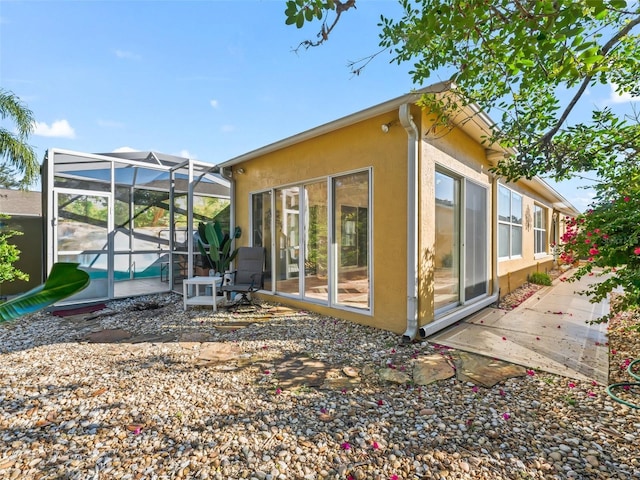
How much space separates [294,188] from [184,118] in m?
5.96

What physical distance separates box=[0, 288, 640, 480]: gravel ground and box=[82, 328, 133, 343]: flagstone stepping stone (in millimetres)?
492

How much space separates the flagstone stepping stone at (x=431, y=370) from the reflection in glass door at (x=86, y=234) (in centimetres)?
709

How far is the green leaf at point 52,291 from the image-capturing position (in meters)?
1.43

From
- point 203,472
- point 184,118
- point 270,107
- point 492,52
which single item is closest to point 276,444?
point 203,472

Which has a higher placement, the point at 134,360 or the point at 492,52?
the point at 492,52

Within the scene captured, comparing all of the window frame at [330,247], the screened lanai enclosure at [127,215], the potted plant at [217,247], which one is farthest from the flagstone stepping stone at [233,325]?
the screened lanai enclosure at [127,215]

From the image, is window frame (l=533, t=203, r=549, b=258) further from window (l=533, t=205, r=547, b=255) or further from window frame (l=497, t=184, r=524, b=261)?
window frame (l=497, t=184, r=524, b=261)

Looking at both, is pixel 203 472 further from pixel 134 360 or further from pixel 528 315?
pixel 528 315

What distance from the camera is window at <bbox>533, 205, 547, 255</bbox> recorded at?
1162 centimetres

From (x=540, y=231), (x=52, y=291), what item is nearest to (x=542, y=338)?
(x=52, y=291)

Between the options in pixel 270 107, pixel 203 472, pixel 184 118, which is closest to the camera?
pixel 203 472

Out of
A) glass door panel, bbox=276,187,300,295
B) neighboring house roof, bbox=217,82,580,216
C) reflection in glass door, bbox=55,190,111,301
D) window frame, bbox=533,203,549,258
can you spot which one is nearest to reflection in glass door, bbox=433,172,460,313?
neighboring house roof, bbox=217,82,580,216

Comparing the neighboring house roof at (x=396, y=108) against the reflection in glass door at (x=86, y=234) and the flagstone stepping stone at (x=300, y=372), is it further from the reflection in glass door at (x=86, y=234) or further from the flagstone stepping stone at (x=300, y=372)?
the flagstone stepping stone at (x=300, y=372)

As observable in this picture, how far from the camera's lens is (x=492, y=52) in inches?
124
